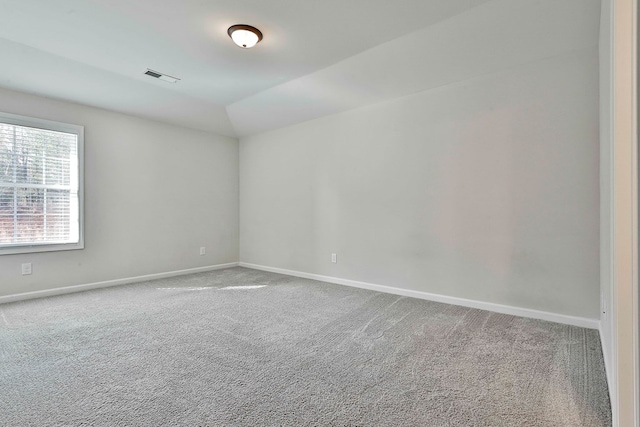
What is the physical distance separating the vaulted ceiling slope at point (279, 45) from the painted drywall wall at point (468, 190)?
0.29 metres

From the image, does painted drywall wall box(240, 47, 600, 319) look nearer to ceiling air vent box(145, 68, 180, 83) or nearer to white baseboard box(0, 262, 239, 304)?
white baseboard box(0, 262, 239, 304)

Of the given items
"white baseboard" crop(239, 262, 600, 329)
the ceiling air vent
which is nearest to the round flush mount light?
the ceiling air vent

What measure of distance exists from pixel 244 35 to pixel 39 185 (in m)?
3.05

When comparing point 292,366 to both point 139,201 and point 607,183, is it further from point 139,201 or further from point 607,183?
point 139,201

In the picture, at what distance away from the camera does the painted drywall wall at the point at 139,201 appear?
3.63m

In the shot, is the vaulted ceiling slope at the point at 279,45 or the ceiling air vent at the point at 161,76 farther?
the ceiling air vent at the point at 161,76

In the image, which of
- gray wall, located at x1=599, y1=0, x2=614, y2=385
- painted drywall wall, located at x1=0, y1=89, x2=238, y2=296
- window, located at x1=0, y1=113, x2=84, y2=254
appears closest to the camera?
gray wall, located at x1=599, y1=0, x2=614, y2=385

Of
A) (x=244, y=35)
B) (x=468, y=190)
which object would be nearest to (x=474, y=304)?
(x=468, y=190)

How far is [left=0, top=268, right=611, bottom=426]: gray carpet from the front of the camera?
4.88 ft

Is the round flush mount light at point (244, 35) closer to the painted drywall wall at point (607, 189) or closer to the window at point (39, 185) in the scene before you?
the painted drywall wall at point (607, 189)

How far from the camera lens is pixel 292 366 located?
1947 mm

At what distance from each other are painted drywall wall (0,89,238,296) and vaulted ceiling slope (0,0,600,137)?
1.12 feet

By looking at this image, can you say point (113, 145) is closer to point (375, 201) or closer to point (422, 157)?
point (375, 201)

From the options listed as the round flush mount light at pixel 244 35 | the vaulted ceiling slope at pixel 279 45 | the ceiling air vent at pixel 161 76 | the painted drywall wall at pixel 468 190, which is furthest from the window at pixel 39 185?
the painted drywall wall at pixel 468 190
